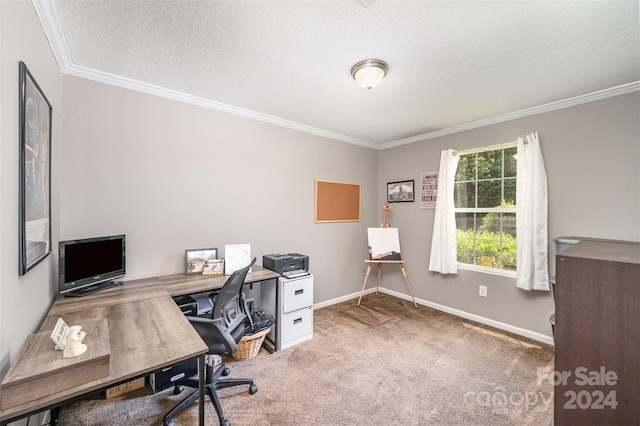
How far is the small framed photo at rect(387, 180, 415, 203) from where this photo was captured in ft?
13.0

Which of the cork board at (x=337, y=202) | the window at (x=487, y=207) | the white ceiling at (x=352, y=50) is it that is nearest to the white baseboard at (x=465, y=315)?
the window at (x=487, y=207)

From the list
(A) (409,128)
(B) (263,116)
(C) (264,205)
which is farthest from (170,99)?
(A) (409,128)

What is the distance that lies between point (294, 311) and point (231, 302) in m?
0.96

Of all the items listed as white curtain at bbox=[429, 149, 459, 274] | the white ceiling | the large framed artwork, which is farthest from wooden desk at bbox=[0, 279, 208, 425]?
white curtain at bbox=[429, 149, 459, 274]

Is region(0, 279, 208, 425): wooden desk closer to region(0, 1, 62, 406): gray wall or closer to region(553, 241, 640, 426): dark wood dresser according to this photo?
region(0, 1, 62, 406): gray wall

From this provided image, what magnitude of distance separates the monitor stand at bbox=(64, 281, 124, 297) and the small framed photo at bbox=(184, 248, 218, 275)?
533 millimetres

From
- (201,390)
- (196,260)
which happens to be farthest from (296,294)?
(201,390)

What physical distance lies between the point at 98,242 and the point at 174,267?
685 mm

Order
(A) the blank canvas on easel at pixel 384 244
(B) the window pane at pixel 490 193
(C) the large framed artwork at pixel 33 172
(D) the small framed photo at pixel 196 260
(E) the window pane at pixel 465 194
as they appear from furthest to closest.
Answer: (A) the blank canvas on easel at pixel 384 244
(E) the window pane at pixel 465 194
(B) the window pane at pixel 490 193
(D) the small framed photo at pixel 196 260
(C) the large framed artwork at pixel 33 172

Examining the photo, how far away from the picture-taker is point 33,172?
1.34 meters

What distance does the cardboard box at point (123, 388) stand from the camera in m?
1.91

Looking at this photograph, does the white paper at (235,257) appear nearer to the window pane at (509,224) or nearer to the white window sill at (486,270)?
the white window sill at (486,270)

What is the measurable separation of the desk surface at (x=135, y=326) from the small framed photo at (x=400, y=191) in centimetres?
289

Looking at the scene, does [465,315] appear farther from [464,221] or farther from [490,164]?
[490,164]
